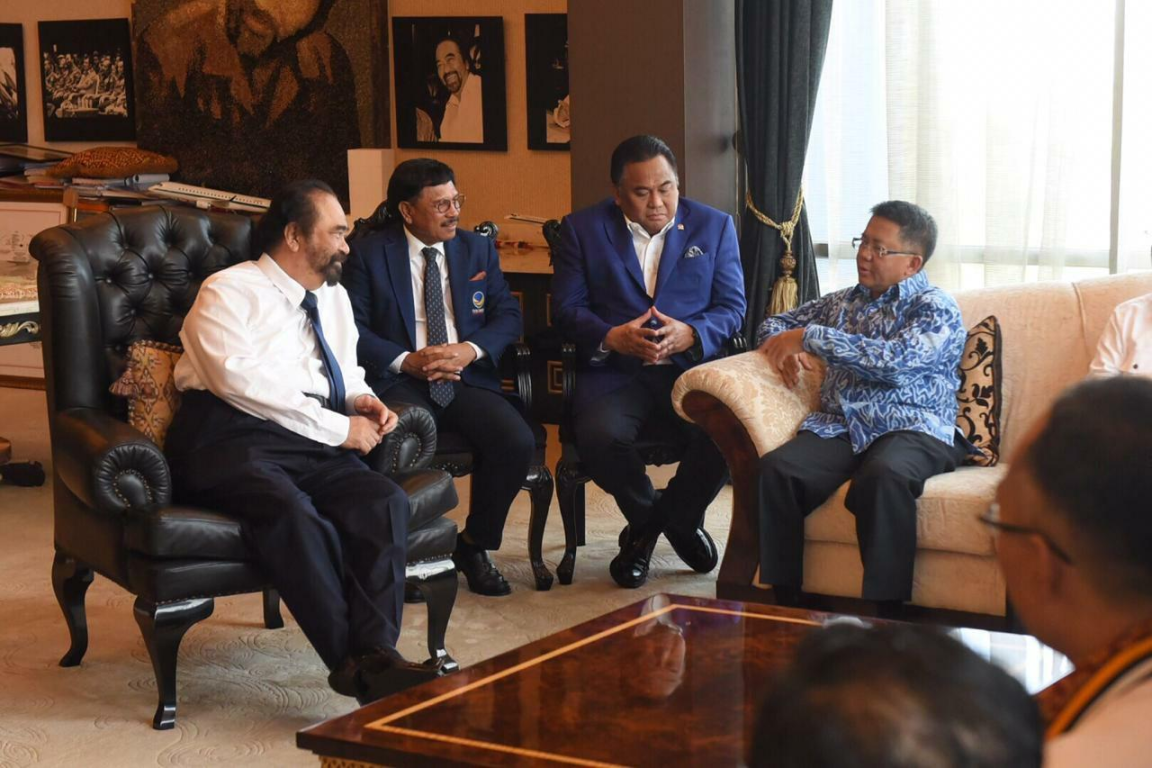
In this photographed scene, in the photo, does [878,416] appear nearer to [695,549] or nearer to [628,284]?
[695,549]

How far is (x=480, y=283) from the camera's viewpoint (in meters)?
4.98

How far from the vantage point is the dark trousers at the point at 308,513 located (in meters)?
3.60

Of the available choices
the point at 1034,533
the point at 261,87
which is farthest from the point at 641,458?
the point at 261,87

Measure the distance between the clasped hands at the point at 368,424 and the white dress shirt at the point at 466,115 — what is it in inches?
123

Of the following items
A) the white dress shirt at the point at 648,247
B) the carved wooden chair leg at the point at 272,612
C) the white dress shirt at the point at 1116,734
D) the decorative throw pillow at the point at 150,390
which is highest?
the white dress shirt at the point at 648,247

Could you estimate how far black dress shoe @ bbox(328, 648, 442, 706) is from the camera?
347 cm

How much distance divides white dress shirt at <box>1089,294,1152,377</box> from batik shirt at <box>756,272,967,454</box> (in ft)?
1.35

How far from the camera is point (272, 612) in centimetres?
441

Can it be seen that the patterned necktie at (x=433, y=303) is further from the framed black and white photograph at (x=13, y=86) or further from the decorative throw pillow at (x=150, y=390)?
the framed black and white photograph at (x=13, y=86)

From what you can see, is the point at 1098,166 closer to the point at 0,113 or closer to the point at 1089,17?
the point at 1089,17

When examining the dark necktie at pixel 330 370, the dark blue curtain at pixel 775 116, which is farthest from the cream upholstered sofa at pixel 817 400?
the dark blue curtain at pixel 775 116

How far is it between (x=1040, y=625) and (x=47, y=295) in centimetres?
327

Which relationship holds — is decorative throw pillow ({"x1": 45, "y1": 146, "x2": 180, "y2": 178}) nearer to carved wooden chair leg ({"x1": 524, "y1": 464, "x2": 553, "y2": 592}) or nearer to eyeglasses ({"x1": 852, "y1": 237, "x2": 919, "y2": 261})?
carved wooden chair leg ({"x1": 524, "y1": 464, "x2": 553, "y2": 592})

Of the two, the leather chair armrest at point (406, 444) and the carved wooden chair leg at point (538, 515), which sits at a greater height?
the leather chair armrest at point (406, 444)
